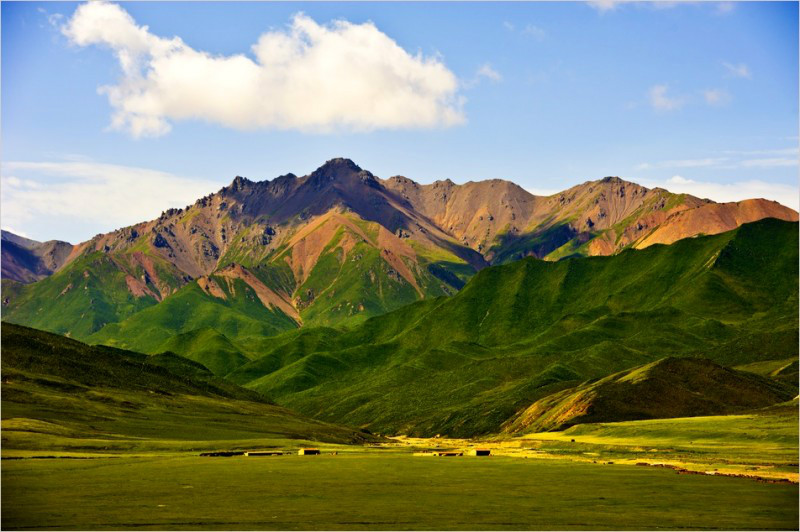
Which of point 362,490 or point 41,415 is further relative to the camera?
point 41,415

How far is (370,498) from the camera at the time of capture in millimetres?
78625

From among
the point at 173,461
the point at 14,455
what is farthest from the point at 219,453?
the point at 14,455

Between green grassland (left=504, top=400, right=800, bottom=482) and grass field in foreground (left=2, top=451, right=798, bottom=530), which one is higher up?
grass field in foreground (left=2, top=451, right=798, bottom=530)

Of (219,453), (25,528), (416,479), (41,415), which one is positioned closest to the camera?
(25,528)

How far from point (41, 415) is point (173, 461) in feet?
242

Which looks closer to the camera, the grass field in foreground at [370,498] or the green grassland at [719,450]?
the grass field in foreground at [370,498]

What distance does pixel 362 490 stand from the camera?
3369 inches

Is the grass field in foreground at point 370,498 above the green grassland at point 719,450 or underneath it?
above

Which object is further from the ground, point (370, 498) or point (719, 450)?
point (370, 498)

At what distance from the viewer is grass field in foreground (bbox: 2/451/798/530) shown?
6406cm

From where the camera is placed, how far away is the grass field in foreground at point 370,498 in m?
64.1

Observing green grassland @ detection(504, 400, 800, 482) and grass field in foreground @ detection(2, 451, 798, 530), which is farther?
green grassland @ detection(504, 400, 800, 482)

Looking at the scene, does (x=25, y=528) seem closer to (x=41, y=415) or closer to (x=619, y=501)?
(x=619, y=501)

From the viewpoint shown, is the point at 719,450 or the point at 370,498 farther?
the point at 719,450
